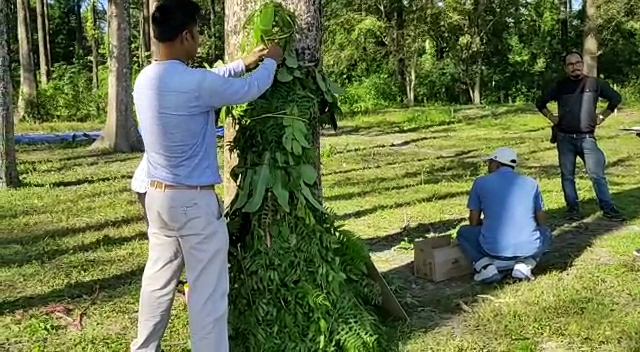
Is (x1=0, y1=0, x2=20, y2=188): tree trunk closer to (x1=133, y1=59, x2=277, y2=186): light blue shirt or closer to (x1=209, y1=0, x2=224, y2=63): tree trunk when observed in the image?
(x1=133, y1=59, x2=277, y2=186): light blue shirt

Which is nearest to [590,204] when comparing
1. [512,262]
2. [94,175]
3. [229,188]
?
[512,262]

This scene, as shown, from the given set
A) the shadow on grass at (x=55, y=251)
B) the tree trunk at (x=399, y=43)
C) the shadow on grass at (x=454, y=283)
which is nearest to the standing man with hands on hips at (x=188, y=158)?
the shadow on grass at (x=454, y=283)

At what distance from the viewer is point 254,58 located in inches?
146

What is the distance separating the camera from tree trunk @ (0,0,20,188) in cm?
925

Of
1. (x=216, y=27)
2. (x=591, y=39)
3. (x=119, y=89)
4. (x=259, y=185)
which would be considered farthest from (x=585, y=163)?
(x=216, y=27)

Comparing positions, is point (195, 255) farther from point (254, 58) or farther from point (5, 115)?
point (5, 115)

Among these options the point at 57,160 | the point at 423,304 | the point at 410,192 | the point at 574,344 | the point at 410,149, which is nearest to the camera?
the point at 574,344

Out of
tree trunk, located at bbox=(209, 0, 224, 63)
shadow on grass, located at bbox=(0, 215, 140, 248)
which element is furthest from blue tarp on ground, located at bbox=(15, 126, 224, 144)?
tree trunk, located at bbox=(209, 0, 224, 63)

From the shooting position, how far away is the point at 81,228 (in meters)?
7.64

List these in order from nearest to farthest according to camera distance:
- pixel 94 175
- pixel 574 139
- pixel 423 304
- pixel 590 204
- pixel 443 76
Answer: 1. pixel 423 304
2. pixel 574 139
3. pixel 590 204
4. pixel 94 175
5. pixel 443 76

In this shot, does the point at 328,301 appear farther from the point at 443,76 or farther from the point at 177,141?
the point at 443,76

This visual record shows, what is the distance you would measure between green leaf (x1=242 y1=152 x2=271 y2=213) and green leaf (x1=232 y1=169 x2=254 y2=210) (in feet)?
0.10

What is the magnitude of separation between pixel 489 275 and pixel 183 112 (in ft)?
9.78

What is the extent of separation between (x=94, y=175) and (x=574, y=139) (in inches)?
283
